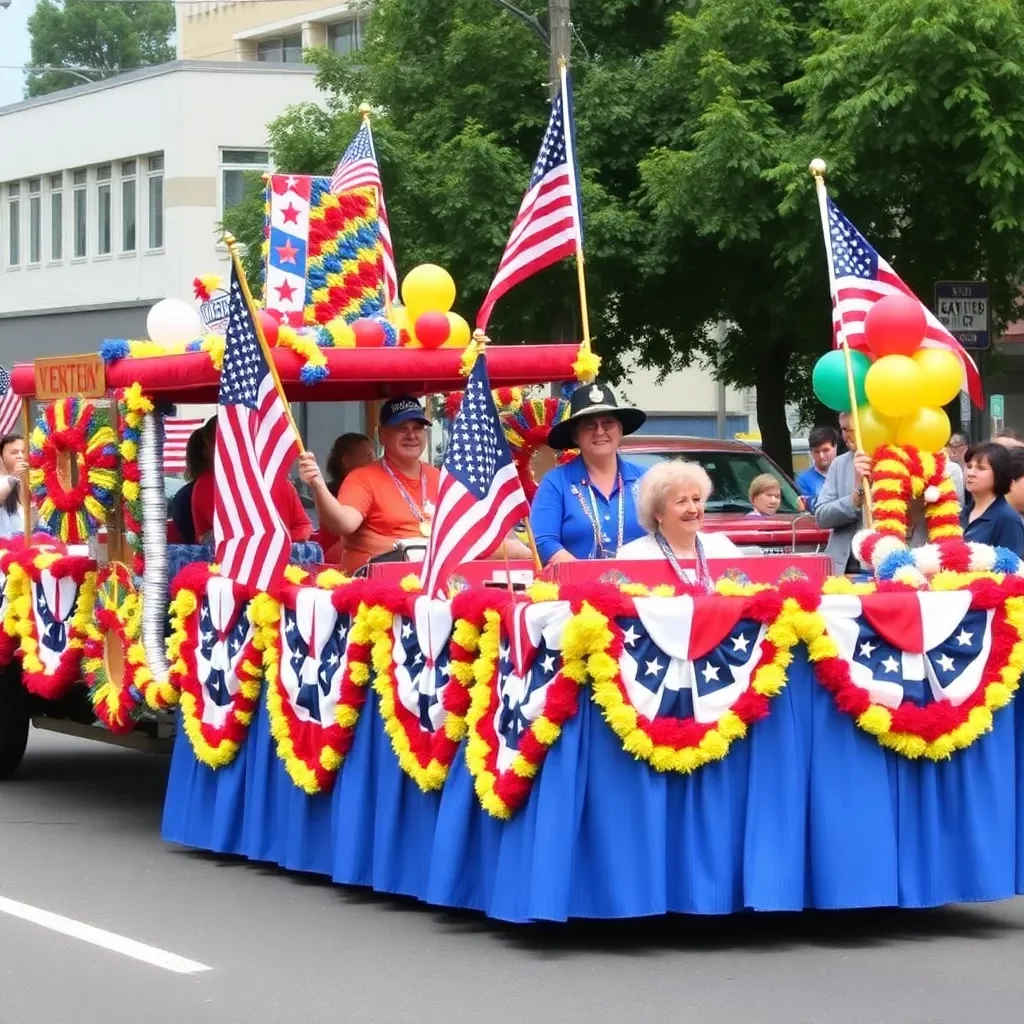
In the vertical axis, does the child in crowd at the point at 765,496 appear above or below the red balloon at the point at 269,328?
below

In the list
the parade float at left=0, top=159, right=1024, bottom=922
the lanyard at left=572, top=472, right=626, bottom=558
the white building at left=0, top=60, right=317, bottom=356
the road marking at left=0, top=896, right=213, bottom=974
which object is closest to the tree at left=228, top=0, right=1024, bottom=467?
the parade float at left=0, top=159, right=1024, bottom=922

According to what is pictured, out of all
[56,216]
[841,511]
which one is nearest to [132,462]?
[841,511]

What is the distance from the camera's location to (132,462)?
9.94 m

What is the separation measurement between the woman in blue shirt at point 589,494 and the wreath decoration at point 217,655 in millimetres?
1197

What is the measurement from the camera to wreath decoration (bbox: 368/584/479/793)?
25.4 ft

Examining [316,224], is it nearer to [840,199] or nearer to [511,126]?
[840,199]

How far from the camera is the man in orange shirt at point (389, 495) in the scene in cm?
977

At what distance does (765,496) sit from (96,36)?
7359 cm

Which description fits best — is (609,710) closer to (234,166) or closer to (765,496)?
(765,496)

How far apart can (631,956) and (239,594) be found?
260cm

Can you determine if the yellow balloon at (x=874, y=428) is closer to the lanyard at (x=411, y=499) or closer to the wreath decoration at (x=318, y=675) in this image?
the lanyard at (x=411, y=499)

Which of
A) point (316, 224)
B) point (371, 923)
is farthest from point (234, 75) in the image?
point (371, 923)

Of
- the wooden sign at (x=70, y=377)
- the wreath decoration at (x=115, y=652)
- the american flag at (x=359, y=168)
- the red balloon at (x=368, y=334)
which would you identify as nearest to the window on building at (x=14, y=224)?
the american flag at (x=359, y=168)

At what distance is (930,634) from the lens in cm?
754
